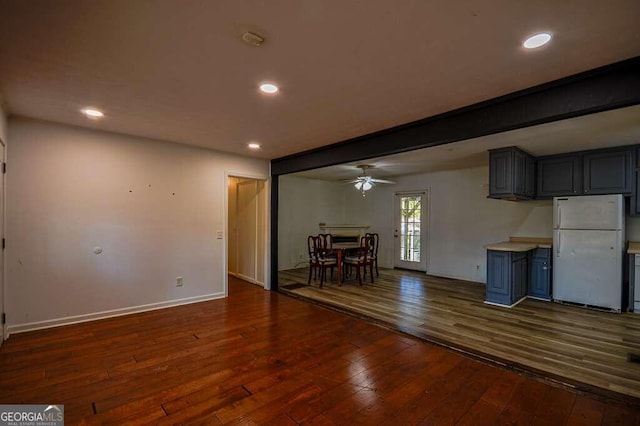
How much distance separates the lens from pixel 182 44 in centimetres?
185

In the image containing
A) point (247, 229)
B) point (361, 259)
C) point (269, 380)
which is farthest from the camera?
point (247, 229)

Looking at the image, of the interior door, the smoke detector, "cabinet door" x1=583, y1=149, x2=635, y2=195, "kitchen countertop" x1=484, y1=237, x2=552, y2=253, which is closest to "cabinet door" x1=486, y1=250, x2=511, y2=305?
"kitchen countertop" x1=484, y1=237, x2=552, y2=253

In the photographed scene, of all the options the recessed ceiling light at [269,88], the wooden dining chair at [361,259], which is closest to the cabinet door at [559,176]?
the wooden dining chair at [361,259]

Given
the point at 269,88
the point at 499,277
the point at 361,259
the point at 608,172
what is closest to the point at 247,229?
the point at 361,259

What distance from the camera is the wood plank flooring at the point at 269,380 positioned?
6.61ft

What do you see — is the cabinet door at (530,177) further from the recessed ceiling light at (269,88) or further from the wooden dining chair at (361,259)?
the recessed ceiling light at (269,88)

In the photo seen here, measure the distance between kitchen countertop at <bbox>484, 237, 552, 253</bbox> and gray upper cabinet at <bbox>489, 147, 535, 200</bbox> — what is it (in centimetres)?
79

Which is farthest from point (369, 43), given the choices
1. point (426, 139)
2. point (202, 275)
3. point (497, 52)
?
point (202, 275)

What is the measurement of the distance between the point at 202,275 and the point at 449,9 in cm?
456

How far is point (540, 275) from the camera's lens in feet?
16.1

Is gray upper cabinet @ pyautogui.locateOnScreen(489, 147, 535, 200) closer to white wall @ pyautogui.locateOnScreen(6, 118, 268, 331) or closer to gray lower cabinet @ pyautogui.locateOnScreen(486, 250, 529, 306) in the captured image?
gray lower cabinet @ pyautogui.locateOnScreen(486, 250, 529, 306)

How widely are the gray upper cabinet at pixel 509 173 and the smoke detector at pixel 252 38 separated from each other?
158 inches

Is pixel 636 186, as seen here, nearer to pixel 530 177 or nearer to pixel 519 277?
pixel 530 177

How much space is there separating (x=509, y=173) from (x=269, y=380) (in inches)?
164
